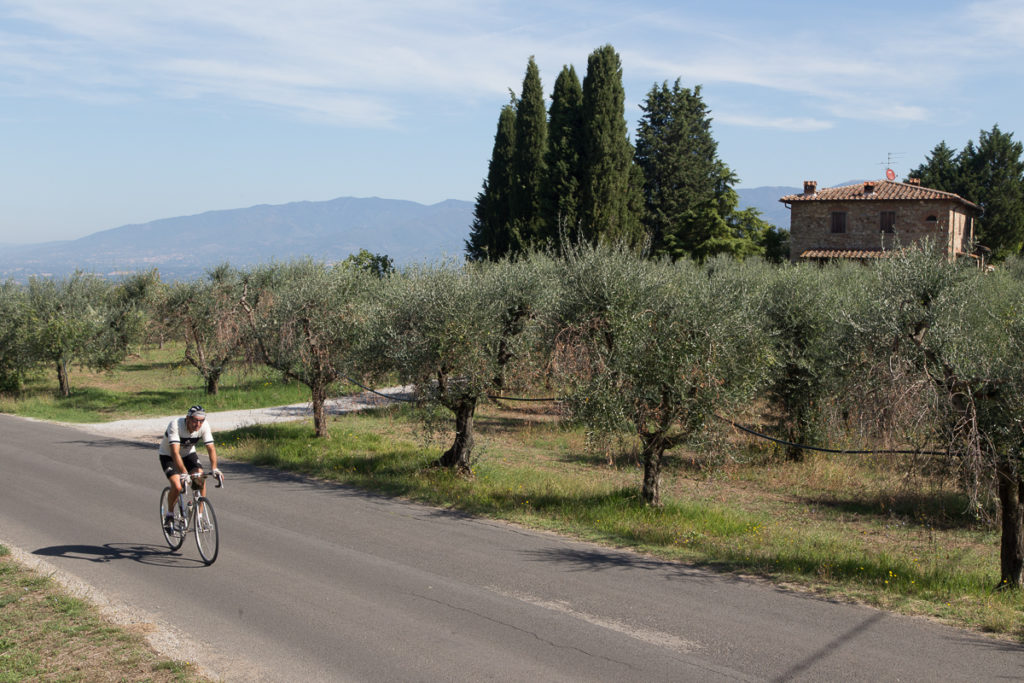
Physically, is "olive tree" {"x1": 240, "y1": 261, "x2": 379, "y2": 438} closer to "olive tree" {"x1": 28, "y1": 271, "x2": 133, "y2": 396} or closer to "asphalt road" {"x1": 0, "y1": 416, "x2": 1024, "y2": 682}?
"asphalt road" {"x1": 0, "y1": 416, "x2": 1024, "y2": 682}

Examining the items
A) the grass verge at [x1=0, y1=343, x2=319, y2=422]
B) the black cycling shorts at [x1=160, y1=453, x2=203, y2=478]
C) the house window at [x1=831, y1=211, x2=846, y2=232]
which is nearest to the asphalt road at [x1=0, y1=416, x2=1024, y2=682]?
the black cycling shorts at [x1=160, y1=453, x2=203, y2=478]

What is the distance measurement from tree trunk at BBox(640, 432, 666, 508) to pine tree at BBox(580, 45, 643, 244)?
87.2ft

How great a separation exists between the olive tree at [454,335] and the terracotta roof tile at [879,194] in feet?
105

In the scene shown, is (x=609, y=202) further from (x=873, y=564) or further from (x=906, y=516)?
(x=873, y=564)

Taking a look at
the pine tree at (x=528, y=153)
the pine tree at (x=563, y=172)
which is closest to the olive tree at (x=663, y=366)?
the pine tree at (x=563, y=172)

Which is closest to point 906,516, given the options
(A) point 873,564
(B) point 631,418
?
(A) point 873,564

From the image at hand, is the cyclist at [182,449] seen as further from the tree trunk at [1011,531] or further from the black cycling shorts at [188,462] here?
the tree trunk at [1011,531]

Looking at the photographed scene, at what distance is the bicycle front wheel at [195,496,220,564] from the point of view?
9.97m

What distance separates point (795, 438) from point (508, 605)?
14.5 m

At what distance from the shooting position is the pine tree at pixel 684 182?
5078 cm

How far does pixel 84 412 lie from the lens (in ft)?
92.5

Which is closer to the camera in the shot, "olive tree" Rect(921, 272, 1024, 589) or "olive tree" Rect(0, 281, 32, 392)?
"olive tree" Rect(921, 272, 1024, 589)

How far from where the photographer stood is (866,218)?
1711 inches

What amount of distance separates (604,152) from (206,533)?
33282 millimetres
